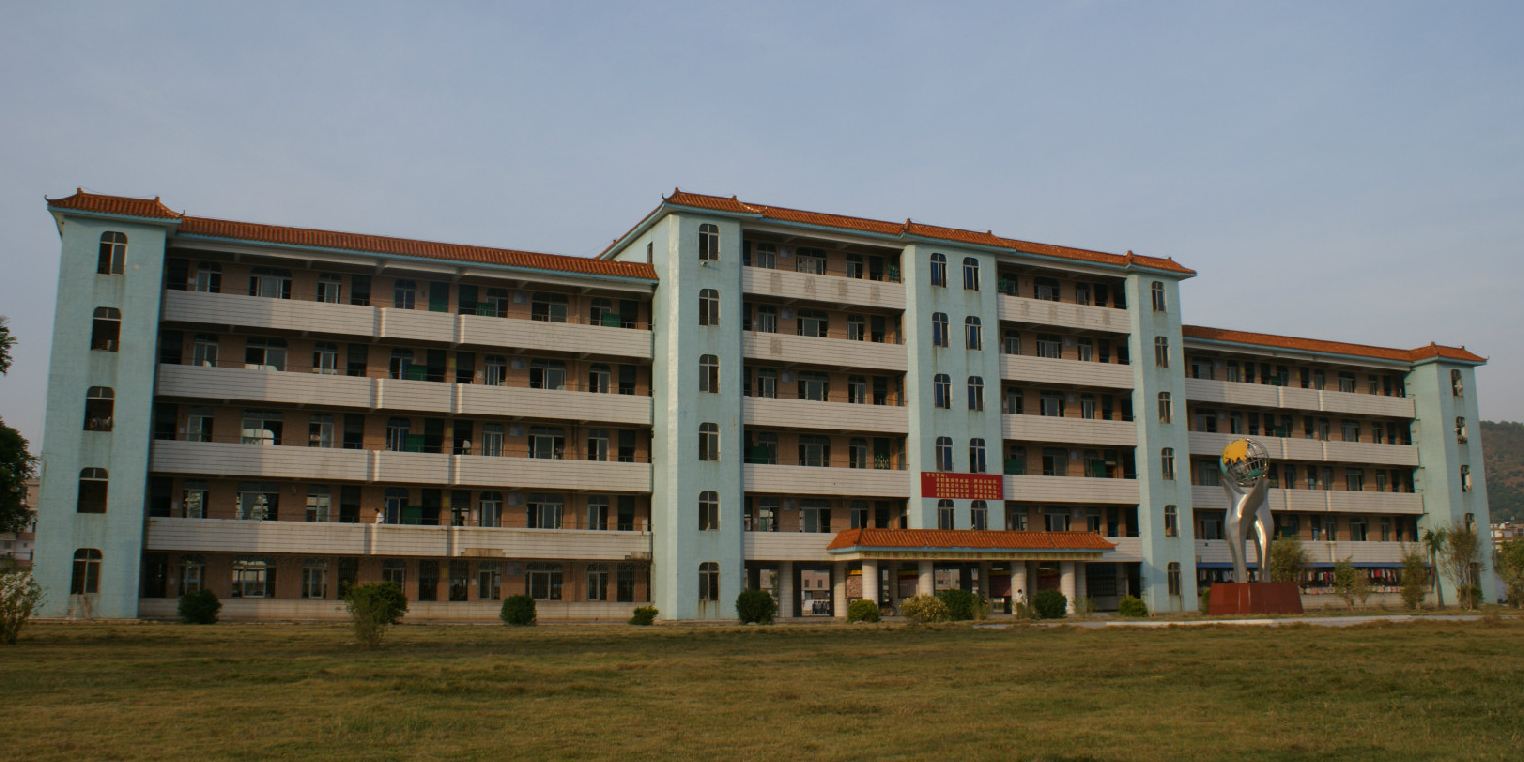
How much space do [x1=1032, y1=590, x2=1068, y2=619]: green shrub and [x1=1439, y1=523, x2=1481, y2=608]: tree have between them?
28709 mm

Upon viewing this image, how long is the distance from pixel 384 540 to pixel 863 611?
21826mm

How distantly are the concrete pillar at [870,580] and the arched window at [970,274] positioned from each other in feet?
55.2

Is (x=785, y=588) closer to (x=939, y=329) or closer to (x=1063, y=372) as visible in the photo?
(x=939, y=329)

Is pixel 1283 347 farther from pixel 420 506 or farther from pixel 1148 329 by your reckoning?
pixel 420 506

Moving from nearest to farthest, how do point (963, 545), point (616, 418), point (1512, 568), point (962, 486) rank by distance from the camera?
point (616, 418)
point (963, 545)
point (962, 486)
point (1512, 568)

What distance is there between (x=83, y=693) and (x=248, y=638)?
53.7 feet

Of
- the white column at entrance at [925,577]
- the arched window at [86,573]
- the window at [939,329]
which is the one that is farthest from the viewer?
the window at [939,329]

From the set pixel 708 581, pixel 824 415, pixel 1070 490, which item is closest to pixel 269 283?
pixel 708 581

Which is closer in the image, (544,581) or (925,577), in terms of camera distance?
(544,581)

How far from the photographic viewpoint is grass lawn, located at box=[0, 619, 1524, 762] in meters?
13.8

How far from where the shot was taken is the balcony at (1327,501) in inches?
2808

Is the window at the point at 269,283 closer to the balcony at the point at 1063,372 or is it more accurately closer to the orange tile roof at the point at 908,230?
Result: the orange tile roof at the point at 908,230

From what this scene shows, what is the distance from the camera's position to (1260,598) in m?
49.7

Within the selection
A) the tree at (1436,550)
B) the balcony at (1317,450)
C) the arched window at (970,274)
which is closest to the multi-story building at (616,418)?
the arched window at (970,274)
